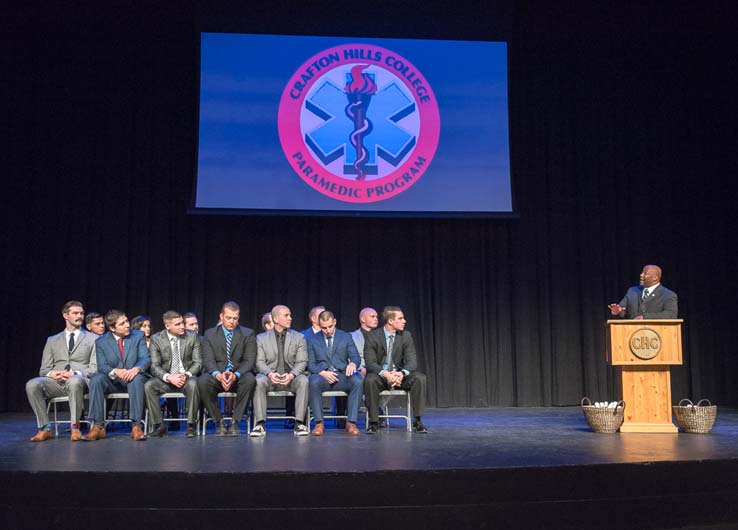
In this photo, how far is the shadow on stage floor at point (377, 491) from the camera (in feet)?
12.0

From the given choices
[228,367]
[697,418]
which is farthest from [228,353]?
[697,418]

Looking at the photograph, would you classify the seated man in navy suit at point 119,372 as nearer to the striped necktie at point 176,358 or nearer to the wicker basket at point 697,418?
the striped necktie at point 176,358

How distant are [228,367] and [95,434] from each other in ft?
3.66

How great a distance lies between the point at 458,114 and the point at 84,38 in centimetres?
431

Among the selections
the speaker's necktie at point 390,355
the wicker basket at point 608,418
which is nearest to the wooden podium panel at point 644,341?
the wicker basket at point 608,418

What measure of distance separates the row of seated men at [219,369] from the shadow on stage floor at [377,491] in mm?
1330

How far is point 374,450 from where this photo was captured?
4.70 m

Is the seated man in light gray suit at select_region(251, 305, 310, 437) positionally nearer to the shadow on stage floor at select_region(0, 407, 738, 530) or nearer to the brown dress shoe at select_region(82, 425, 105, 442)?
the brown dress shoe at select_region(82, 425, 105, 442)

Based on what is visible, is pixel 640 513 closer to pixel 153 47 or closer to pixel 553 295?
pixel 553 295

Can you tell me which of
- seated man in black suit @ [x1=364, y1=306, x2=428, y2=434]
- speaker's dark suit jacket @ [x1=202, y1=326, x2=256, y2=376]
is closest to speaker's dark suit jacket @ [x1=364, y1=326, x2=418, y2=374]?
seated man in black suit @ [x1=364, y1=306, x2=428, y2=434]

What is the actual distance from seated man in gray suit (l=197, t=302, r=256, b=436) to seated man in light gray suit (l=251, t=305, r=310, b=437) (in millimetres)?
96

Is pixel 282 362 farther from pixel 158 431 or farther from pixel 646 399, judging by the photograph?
pixel 646 399

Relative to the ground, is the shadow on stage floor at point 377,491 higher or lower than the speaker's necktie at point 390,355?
lower

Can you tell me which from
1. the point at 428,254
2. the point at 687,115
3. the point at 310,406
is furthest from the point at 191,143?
the point at 687,115
